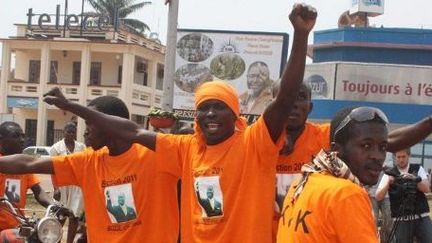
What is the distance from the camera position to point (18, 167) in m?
4.66

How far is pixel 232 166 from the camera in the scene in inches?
151

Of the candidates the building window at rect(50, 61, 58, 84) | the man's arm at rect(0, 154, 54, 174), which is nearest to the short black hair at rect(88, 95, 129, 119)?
the man's arm at rect(0, 154, 54, 174)

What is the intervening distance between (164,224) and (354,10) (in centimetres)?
2992

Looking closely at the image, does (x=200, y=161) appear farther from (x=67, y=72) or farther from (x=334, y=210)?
(x=67, y=72)

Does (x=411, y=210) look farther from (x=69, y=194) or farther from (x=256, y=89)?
(x=256, y=89)

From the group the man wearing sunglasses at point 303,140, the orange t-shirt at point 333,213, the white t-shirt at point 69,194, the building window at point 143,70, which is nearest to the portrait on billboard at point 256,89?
the white t-shirt at point 69,194

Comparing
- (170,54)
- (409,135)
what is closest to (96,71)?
(170,54)

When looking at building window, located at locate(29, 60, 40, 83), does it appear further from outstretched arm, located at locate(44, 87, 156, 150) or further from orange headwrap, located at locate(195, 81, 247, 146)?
orange headwrap, located at locate(195, 81, 247, 146)

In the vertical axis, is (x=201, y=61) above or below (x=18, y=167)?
above

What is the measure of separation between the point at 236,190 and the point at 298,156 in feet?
2.24

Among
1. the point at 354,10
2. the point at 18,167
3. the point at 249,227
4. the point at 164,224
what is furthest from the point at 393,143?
the point at 354,10

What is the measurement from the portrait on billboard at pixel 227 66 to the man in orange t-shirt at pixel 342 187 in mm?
13267

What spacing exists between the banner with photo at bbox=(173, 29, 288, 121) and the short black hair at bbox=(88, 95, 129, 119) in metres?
10.3

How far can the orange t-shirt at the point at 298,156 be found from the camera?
430 cm
